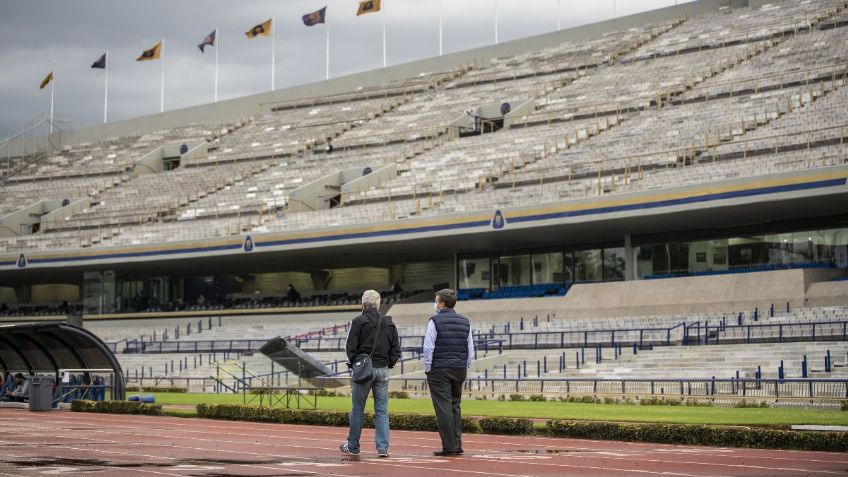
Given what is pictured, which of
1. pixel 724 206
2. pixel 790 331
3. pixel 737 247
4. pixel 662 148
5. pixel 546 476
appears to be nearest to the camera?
pixel 546 476

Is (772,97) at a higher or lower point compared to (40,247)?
higher

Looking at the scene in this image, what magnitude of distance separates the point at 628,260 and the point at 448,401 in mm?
35588

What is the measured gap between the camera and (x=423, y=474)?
10789 millimetres

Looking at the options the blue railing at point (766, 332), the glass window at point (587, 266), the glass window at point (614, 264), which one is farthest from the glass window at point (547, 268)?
the blue railing at point (766, 332)

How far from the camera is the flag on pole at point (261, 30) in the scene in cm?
7834

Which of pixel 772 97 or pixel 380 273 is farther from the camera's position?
pixel 380 273

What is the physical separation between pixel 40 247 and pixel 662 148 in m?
34.1

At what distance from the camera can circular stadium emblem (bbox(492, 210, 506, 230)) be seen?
45.6 m

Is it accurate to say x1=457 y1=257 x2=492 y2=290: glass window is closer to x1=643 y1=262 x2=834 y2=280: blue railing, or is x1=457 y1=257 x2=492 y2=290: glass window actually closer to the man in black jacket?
x1=643 y1=262 x2=834 y2=280: blue railing

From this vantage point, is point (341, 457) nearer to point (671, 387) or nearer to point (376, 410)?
point (376, 410)

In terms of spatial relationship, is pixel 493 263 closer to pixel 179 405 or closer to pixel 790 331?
pixel 790 331

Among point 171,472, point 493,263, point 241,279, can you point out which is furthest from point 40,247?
point 171,472

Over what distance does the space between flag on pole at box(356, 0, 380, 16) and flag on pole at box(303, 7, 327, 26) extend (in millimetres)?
2369

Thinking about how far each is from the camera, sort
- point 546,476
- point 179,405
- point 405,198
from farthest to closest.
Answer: point 405,198 < point 179,405 < point 546,476
